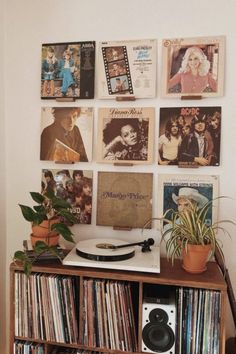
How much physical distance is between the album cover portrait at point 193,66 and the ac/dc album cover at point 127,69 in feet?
0.23

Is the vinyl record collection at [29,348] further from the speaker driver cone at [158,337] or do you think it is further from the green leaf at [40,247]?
the green leaf at [40,247]

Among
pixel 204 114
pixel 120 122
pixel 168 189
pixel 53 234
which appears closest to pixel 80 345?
pixel 53 234

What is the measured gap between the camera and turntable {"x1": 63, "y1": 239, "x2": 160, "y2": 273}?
126 centimetres

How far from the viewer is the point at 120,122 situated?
157 cm

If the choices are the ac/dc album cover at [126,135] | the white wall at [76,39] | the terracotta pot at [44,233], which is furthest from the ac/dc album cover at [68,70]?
the terracotta pot at [44,233]

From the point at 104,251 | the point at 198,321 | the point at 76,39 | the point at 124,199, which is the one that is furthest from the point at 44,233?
the point at 76,39

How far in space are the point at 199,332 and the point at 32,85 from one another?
1436 mm

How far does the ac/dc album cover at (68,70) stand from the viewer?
1583 mm

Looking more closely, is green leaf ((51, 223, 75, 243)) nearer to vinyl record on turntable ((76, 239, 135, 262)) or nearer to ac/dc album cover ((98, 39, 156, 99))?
vinyl record on turntable ((76, 239, 135, 262))

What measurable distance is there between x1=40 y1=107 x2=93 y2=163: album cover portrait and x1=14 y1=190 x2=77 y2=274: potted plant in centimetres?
31

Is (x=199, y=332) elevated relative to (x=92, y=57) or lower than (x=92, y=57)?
lower

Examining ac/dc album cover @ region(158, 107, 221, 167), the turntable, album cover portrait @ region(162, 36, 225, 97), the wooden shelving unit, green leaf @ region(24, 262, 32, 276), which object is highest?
album cover portrait @ region(162, 36, 225, 97)

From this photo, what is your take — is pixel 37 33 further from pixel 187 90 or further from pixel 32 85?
pixel 187 90

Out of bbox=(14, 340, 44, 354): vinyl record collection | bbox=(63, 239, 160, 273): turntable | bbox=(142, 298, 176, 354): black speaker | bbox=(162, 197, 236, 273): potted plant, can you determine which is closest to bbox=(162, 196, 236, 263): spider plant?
bbox=(162, 197, 236, 273): potted plant
